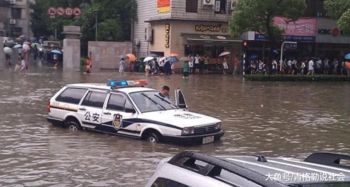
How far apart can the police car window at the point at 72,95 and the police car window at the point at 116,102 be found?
1130mm

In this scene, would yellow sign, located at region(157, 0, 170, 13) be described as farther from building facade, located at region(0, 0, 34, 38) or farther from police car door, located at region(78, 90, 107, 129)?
building facade, located at region(0, 0, 34, 38)

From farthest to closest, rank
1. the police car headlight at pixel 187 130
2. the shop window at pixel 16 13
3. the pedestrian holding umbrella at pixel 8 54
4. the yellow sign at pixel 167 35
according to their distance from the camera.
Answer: the shop window at pixel 16 13
the yellow sign at pixel 167 35
the pedestrian holding umbrella at pixel 8 54
the police car headlight at pixel 187 130

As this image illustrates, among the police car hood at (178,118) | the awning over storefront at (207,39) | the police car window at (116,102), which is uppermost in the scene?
the awning over storefront at (207,39)

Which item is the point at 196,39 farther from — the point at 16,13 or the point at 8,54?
the point at 16,13

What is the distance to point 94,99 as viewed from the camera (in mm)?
15023

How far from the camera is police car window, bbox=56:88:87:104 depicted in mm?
15445

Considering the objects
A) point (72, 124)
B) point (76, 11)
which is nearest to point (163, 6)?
point (76, 11)

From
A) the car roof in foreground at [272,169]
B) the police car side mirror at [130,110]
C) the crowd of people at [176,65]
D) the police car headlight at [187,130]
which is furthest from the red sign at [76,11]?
the car roof in foreground at [272,169]

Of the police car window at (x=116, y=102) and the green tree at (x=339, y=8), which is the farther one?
the green tree at (x=339, y=8)

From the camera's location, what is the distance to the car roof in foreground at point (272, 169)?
317 centimetres

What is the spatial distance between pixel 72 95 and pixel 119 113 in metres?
2.00

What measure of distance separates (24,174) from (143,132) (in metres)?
3.92

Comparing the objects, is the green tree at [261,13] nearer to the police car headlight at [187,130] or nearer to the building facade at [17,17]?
the police car headlight at [187,130]

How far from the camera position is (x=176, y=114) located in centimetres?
1398
